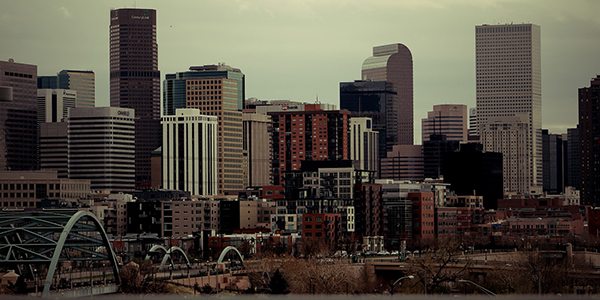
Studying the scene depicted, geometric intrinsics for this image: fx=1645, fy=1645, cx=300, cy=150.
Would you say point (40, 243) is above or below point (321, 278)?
above

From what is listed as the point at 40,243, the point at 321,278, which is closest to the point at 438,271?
the point at 321,278

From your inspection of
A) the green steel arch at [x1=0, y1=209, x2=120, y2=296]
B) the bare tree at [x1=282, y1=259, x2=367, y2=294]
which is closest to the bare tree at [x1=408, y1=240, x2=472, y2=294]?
the bare tree at [x1=282, y1=259, x2=367, y2=294]

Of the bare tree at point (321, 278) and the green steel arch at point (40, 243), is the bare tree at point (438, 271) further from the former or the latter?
the green steel arch at point (40, 243)

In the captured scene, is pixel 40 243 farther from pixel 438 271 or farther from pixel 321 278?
pixel 438 271

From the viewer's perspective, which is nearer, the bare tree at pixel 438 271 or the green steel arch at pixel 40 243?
the green steel arch at pixel 40 243

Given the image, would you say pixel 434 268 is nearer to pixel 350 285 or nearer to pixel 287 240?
pixel 350 285

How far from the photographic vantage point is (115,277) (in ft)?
351

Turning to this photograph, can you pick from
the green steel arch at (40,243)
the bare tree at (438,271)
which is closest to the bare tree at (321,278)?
the bare tree at (438,271)

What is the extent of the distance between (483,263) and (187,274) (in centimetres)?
2979

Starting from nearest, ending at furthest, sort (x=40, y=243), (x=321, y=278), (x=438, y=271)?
(x=40, y=243) < (x=438, y=271) < (x=321, y=278)

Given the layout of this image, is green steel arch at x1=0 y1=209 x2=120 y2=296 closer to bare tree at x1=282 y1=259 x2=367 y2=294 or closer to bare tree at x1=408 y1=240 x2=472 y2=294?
bare tree at x1=282 y1=259 x2=367 y2=294

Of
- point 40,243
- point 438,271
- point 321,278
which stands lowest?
point 321,278

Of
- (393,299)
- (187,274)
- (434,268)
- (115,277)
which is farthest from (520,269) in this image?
(393,299)

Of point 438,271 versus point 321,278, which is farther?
point 321,278
